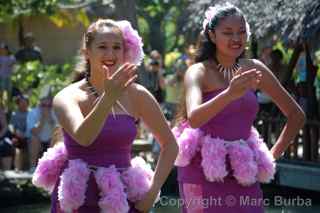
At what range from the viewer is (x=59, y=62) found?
34750mm

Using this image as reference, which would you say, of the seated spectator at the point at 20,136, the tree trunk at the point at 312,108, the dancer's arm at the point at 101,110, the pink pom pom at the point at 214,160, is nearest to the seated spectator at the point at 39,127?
the seated spectator at the point at 20,136

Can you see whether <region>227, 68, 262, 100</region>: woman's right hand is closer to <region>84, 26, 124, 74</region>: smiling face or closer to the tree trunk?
<region>84, 26, 124, 74</region>: smiling face

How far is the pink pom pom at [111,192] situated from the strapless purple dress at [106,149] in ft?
0.13

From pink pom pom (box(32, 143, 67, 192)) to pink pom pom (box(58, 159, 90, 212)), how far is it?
15 centimetres

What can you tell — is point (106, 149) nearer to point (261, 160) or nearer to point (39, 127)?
point (261, 160)

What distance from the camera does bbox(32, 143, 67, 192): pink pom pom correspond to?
4527 mm

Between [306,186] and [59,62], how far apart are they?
24.2 metres

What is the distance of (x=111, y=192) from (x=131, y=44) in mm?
752

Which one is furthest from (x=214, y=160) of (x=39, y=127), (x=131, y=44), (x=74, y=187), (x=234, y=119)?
(x=39, y=127)

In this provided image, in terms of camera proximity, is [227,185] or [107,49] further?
[227,185]

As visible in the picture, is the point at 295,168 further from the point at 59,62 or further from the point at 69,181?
the point at 59,62

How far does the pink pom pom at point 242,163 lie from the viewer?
514 cm

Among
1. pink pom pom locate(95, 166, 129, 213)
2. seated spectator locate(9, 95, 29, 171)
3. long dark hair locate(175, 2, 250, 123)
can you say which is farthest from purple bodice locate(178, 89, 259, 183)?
seated spectator locate(9, 95, 29, 171)

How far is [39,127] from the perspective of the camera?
1343 centimetres
